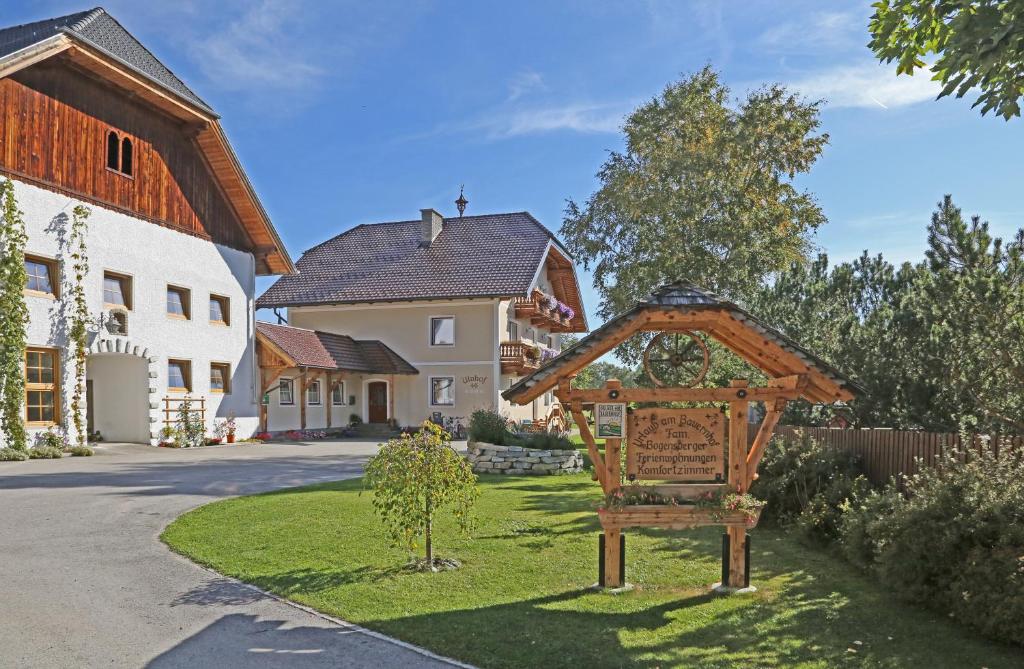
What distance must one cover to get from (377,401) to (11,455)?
18861 mm

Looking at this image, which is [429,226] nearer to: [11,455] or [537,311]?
[537,311]

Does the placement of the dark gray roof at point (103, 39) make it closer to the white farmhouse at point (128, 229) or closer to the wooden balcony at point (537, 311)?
the white farmhouse at point (128, 229)

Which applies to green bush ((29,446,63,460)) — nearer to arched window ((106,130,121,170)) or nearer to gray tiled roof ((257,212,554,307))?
arched window ((106,130,121,170))

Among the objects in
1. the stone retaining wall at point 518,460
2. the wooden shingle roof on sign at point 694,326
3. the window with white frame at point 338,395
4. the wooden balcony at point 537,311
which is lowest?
the stone retaining wall at point 518,460

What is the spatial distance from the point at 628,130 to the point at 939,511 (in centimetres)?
2422

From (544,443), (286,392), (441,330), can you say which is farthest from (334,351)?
(544,443)

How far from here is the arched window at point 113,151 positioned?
71.6 ft

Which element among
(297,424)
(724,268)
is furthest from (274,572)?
(297,424)

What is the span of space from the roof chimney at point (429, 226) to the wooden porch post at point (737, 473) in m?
31.1

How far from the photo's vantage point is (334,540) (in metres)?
9.88

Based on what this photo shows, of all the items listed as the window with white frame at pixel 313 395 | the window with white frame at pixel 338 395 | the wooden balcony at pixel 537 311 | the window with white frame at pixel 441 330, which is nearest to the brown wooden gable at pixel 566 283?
the wooden balcony at pixel 537 311

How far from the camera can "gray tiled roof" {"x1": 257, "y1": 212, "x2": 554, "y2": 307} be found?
3450 centimetres

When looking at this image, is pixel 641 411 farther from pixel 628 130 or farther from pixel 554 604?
pixel 628 130

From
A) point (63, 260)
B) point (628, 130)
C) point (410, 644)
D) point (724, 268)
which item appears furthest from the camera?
point (628, 130)
